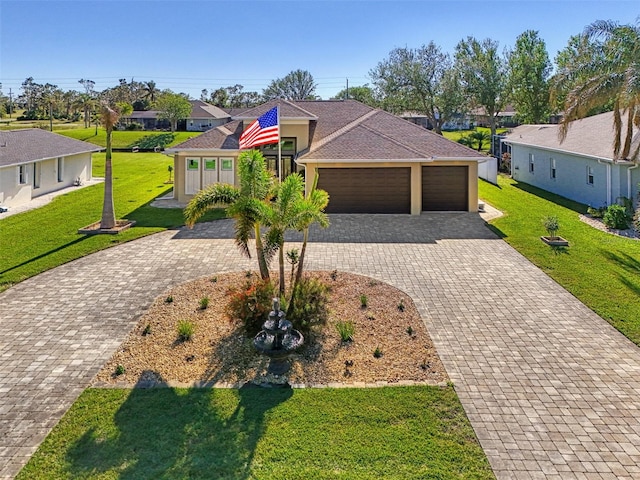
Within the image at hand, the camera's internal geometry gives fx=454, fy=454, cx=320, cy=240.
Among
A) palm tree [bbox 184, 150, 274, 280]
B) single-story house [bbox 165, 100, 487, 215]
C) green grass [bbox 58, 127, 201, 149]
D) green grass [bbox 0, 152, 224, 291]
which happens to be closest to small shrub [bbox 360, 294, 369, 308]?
palm tree [bbox 184, 150, 274, 280]

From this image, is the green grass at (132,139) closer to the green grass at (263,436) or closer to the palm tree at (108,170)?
the palm tree at (108,170)

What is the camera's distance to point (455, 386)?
8211 millimetres

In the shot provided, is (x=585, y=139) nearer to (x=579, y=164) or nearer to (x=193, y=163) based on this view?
(x=579, y=164)

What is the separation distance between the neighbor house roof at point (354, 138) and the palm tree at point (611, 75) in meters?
4.92

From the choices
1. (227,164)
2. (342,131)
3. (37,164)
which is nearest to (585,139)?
(342,131)

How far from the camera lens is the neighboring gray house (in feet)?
68.6

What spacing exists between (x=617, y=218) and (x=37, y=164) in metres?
30.6

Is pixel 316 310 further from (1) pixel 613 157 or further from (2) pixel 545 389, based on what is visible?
(1) pixel 613 157

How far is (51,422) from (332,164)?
16597mm

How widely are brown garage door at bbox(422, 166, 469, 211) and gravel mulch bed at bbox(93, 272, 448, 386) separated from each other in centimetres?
1142

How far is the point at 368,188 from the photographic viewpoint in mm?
22172

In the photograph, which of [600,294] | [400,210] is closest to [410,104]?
[400,210]

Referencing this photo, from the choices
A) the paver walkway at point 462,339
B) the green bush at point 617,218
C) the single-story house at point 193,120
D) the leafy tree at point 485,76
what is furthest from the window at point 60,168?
the single-story house at point 193,120

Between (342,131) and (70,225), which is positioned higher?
(342,131)
